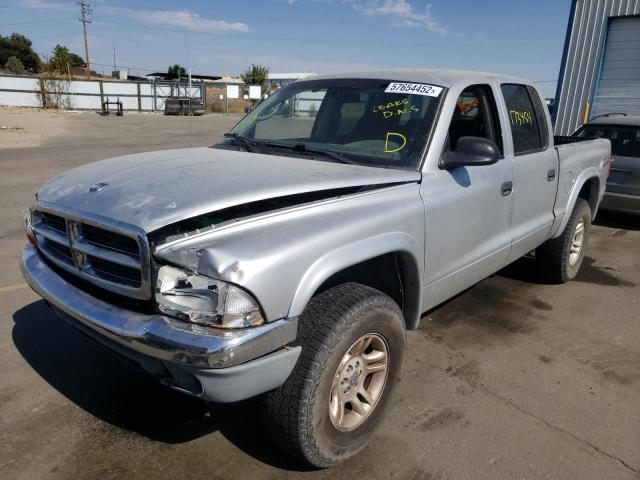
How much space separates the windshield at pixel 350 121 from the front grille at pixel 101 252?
138cm

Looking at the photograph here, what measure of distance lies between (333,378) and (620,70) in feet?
49.5

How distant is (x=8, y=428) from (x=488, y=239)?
308 cm

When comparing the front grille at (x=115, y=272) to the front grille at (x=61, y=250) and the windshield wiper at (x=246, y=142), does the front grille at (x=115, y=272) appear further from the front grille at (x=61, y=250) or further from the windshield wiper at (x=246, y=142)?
the windshield wiper at (x=246, y=142)

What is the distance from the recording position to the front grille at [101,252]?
2.10 m

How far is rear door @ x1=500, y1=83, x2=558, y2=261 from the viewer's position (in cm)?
386

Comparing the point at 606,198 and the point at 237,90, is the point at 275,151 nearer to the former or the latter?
the point at 606,198

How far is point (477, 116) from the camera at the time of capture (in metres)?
3.71

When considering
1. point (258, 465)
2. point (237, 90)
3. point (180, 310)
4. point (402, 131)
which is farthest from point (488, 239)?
point (237, 90)

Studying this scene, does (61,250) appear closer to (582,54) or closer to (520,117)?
Result: (520,117)

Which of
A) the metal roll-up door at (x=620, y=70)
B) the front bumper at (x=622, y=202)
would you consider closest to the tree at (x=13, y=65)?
the metal roll-up door at (x=620, y=70)

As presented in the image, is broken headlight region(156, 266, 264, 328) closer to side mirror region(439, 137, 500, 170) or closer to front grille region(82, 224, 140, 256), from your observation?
front grille region(82, 224, 140, 256)

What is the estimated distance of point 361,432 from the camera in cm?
260

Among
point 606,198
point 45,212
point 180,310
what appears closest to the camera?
point 180,310

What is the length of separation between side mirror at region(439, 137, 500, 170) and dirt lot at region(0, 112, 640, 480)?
1381mm
